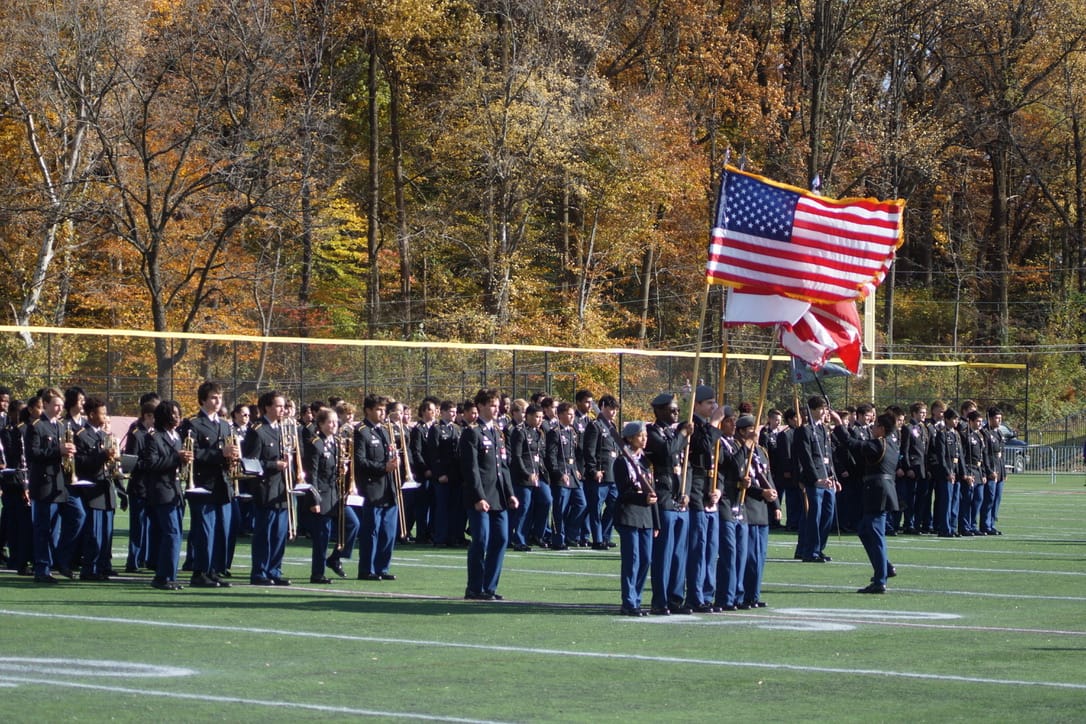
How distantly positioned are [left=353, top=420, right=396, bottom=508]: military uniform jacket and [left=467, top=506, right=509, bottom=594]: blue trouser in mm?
1989

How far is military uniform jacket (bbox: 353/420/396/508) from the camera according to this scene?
16.5 metres

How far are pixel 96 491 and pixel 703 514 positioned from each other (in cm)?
596

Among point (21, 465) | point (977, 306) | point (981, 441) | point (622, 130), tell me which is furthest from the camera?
point (977, 306)

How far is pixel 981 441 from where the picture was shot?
2483cm

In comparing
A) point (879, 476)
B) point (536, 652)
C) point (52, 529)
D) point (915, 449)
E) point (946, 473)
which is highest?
point (915, 449)

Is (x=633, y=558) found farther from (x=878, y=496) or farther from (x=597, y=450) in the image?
(x=597, y=450)

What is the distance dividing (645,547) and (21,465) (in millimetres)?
6818

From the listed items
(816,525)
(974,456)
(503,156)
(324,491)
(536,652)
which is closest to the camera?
(536,652)

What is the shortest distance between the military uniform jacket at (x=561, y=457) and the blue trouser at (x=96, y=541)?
680 cm

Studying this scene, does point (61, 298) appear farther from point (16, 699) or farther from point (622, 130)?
point (16, 699)

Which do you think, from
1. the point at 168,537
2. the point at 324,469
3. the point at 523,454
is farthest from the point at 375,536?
the point at 523,454

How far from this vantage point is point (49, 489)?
51.5 ft

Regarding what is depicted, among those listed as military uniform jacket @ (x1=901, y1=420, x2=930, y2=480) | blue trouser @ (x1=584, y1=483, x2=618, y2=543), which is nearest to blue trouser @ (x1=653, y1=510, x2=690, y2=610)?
blue trouser @ (x1=584, y1=483, x2=618, y2=543)

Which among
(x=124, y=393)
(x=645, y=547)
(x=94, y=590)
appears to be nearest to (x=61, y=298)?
A: (x=124, y=393)
